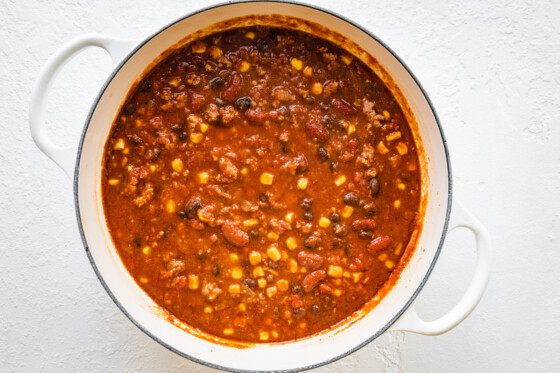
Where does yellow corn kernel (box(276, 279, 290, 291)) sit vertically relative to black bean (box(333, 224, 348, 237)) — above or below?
below

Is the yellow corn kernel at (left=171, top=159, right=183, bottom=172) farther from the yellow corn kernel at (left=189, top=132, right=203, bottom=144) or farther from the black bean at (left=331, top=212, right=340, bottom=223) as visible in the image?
the black bean at (left=331, top=212, right=340, bottom=223)

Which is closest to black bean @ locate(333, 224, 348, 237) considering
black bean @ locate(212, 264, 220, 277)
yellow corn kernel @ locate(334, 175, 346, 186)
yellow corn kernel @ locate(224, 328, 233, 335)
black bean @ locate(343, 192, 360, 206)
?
black bean @ locate(343, 192, 360, 206)

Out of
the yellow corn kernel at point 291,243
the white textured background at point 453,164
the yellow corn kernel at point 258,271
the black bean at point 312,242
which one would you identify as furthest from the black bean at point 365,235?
the yellow corn kernel at point 258,271

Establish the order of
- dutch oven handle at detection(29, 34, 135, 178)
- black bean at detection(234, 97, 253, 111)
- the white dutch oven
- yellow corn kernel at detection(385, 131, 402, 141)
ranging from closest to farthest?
dutch oven handle at detection(29, 34, 135, 178), the white dutch oven, black bean at detection(234, 97, 253, 111), yellow corn kernel at detection(385, 131, 402, 141)

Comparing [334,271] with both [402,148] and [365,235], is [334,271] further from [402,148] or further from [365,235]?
[402,148]

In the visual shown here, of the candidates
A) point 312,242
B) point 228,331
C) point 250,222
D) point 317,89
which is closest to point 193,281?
point 228,331

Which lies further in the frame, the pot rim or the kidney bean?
the kidney bean

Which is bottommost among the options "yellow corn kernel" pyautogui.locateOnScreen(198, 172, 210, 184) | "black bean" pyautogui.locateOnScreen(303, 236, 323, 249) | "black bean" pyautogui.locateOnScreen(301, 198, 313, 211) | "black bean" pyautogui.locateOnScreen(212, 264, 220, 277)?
"black bean" pyautogui.locateOnScreen(212, 264, 220, 277)

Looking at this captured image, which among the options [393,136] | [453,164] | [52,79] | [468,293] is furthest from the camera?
[453,164]
